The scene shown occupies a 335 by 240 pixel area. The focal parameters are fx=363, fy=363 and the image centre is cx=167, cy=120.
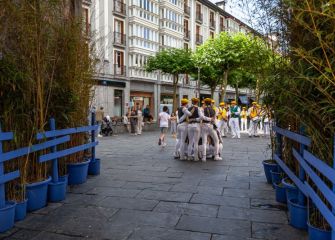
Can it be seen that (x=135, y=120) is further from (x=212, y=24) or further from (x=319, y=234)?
(x=212, y=24)

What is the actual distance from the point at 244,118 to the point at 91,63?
48.0 feet

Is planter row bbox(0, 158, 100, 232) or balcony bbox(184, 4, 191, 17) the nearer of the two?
planter row bbox(0, 158, 100, 232)

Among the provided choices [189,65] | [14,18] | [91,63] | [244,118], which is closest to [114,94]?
[189,65]

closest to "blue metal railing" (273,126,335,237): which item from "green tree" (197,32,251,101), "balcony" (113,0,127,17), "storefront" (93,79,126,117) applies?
"green tree" (197,32,251,101)

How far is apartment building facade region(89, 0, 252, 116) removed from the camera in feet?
102

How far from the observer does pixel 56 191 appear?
201 inches

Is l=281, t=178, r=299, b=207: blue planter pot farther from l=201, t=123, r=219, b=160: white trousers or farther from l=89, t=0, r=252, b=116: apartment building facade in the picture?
l=89, t=0, r=252, b=116: apartment building facade

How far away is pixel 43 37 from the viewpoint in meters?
4.73

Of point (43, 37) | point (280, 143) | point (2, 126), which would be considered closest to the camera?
point (2, 126)

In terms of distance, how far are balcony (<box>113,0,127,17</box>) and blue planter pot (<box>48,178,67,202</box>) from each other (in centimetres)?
2880

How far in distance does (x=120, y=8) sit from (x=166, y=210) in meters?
30.5

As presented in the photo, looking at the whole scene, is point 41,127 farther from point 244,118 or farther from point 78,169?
point 244,118

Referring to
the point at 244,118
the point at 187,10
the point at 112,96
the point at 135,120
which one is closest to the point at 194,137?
the point at 135,120

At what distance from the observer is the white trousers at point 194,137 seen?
29.3 feet
